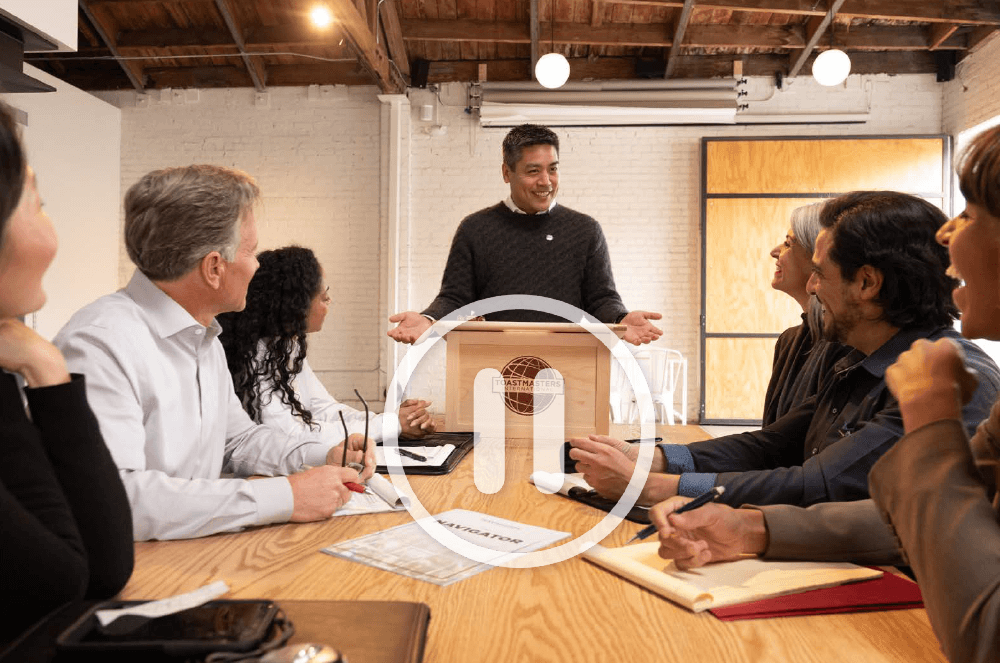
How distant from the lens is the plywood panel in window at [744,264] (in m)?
7.41

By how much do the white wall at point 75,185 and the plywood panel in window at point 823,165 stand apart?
225 inches

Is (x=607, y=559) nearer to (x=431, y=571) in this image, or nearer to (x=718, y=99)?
(x=431, y=571)

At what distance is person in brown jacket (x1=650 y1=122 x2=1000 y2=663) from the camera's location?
32.8 inches

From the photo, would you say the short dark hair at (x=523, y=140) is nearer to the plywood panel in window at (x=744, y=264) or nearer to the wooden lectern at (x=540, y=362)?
the wooden lectern at (x=540, y=362)

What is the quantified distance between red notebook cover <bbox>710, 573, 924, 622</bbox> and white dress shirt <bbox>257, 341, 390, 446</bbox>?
121cm

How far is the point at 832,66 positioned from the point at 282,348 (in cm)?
456

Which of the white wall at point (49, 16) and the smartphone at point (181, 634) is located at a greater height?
the white wall at point (49, 16)

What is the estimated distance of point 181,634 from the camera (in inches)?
30.4

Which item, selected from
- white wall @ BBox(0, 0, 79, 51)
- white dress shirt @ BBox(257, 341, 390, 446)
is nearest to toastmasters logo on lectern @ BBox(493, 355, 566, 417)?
white dress shirt @ BBox(257, 341, 390, 446)

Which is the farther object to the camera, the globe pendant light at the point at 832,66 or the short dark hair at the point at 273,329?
the globe pendant light at the point at 832,66

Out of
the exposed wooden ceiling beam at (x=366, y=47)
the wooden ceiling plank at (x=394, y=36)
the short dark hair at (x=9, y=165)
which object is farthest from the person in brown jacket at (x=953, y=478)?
the wooden ceiling plank at (x=394, y=36)

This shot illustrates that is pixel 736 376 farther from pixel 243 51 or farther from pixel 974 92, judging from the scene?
pixel 243 51

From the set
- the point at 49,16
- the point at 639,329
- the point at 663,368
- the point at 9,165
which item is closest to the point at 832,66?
the point at 663,368
